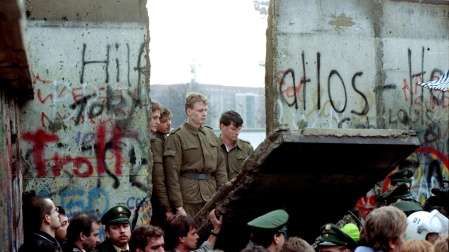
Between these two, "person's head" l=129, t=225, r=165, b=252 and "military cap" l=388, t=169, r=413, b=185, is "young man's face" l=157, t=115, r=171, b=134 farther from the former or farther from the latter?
"person's head" l=129, t=225, r=165, b=252

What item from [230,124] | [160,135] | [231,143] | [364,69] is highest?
[364,69]

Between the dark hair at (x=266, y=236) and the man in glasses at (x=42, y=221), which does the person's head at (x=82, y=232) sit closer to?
the man in glasses at (x=42, y=221)

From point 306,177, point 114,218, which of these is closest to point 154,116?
point 114,218

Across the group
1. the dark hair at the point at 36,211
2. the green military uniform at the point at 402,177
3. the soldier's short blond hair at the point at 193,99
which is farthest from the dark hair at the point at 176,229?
the green military uniform at the point at 402,177

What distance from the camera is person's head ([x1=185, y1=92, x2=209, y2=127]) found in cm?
928

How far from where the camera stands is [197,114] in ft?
30.6

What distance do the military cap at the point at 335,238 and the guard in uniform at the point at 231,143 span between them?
3600 mm

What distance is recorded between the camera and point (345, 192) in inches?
312

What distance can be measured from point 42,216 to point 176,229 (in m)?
1.21

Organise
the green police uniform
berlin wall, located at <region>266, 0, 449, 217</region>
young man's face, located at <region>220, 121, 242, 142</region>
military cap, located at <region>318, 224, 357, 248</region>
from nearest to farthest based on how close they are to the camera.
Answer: military cap, located at <region>318, 224, 357, 248</region>
the green police uniform
young man's face, located at <region>220, 121, 242, 142</region>
berlin wall, located at <region>266, 0, 449, 217</region>

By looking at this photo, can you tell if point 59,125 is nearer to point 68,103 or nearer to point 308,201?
point 68,103

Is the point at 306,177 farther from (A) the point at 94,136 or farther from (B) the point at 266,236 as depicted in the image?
(A) the point at 94,136

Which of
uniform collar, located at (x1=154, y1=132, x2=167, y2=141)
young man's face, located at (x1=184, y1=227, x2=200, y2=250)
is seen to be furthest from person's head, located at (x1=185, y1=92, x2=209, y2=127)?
young man's face, located at (x1=184, y1=227, x2=200, y2=250)

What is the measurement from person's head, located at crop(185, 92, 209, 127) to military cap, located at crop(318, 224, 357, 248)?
342 cm
